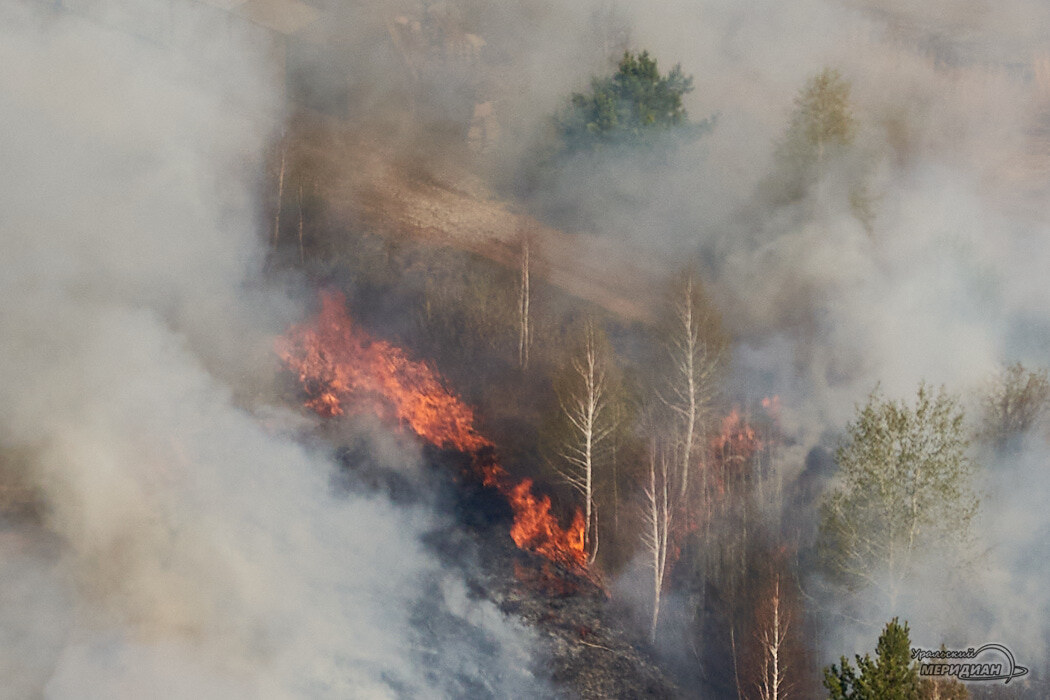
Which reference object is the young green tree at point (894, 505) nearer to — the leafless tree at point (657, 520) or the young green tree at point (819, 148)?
the leafless tree at point (657, 520)

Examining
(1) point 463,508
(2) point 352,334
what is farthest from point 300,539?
(2) point 352,334

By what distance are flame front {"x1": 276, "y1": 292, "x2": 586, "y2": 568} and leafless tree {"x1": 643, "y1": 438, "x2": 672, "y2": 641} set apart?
3.06 meters

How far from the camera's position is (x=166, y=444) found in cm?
3062

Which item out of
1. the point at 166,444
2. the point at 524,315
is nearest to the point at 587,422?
the point at 524,315

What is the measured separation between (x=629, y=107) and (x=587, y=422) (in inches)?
462

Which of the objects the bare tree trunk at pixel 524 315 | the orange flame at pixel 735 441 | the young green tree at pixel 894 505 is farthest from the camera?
the bare tree trunk at pixel 524 315

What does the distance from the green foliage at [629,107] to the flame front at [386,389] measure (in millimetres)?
10214

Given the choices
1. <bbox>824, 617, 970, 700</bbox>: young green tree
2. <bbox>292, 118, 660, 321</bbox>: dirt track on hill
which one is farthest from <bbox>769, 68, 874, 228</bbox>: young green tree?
<bbox>824, 617, 970, 700</bbox>: young green tree

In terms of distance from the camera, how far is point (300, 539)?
97.6 ft

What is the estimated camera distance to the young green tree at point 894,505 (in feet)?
86.4

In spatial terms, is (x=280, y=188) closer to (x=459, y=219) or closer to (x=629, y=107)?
(x=459, y=219)

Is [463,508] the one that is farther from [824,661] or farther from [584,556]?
[824,661]

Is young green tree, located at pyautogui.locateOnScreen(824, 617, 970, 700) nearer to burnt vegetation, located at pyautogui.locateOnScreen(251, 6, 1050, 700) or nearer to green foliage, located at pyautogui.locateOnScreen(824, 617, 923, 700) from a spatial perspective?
green foliage, located at pyautogui.locateOnScreen(824, 617, 923, 700)

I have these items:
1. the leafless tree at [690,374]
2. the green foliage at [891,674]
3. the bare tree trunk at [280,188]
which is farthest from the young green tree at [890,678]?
the bare tree trunk at [280,188]
